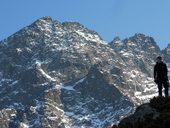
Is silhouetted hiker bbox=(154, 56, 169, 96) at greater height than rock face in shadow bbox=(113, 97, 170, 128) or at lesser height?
greater

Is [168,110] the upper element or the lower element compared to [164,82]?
lower

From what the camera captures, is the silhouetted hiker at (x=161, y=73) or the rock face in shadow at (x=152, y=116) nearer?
the rock face in shadow at (x=152, y=116)

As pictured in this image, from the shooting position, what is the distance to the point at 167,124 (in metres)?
21.4

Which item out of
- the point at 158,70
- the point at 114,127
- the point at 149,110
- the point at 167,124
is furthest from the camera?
the point at 158,70

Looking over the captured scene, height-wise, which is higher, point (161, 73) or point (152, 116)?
point (161, 73)

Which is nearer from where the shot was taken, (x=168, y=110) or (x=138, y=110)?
(x=168, y=110)

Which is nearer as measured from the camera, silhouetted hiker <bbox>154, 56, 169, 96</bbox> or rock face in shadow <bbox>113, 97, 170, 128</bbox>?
rock face in shadow <bbox>113, 97, 170, 128</bbox>

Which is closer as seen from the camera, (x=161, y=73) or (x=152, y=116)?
(x=152, y=116)

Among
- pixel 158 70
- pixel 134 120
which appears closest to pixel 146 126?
pixel 134 120

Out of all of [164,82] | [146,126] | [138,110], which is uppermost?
[164,82]

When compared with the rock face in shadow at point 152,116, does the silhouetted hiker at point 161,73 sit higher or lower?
higher

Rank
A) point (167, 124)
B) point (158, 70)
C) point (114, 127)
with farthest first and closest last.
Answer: point (158, 70) < point (114, 127) < point (167, 124)

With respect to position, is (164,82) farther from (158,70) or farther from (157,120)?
(157,120)

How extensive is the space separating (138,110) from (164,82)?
3952mm
